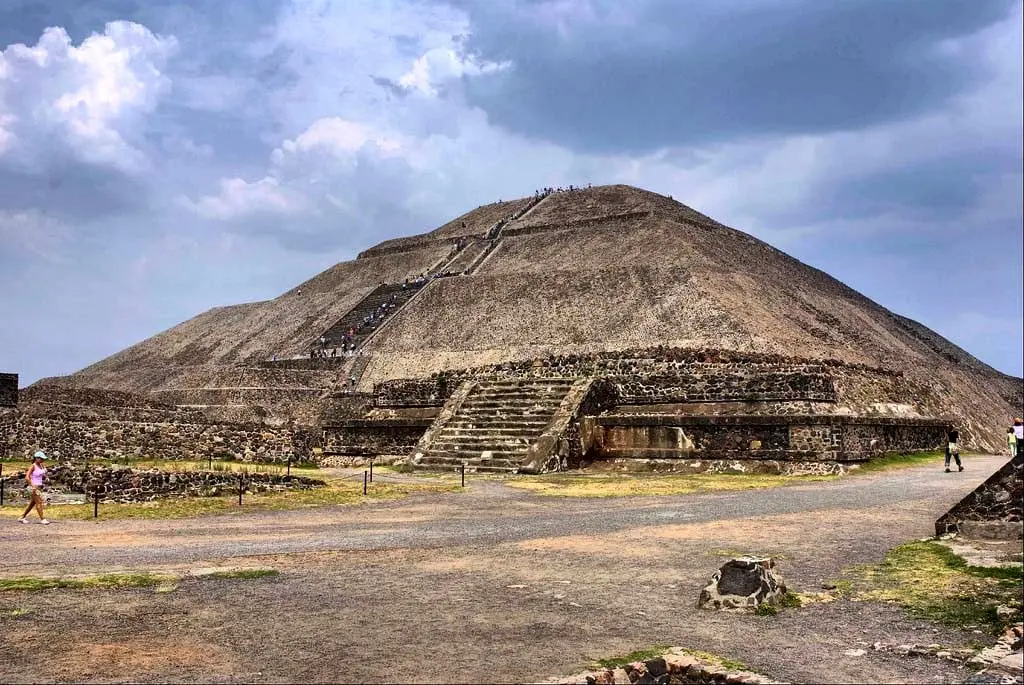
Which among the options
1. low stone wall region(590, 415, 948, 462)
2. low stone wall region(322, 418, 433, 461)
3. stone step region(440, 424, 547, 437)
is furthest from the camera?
low stone wall region(322, 418, 433, 461)

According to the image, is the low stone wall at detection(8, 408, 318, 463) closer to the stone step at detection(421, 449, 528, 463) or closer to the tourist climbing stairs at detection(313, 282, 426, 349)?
the stone step at detection(421, 449, 528, 463)

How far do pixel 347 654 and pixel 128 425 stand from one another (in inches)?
799

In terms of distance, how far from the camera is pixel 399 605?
21.7ft

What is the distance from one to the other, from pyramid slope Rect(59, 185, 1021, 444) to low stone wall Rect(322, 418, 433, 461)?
14.1 m

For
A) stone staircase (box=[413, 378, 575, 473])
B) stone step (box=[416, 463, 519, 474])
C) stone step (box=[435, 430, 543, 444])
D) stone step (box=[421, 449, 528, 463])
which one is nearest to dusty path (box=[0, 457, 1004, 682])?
stone step (box=[416, 463, 519, 474])

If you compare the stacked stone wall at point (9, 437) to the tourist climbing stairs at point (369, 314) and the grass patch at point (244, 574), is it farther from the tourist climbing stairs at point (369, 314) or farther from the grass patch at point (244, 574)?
the tourist climbing stairs at point (369, 314)

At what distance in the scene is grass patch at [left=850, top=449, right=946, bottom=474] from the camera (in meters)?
20.2

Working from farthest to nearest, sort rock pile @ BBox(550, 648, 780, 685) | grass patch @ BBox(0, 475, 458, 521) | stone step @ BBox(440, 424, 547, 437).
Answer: stone step @ BBox(440, 424, 547, 437), grass patch @ BBox(0, 475, 458, 521), rock pile @ BBox(550, 648, 780, 685)

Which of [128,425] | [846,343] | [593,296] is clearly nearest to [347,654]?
[128,425]

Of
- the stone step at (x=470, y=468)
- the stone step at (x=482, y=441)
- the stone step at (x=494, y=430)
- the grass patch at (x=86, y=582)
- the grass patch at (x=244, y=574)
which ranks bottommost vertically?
the grass patch at (x=86, y=582)

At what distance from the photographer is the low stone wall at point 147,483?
1527cm

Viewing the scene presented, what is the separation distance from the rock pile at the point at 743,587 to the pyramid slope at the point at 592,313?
71.5 feet

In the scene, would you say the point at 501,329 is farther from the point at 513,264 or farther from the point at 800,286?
the point at 800,286

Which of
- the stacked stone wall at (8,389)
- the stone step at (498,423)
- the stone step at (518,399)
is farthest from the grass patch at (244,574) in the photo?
the stacked stone wall at (8,389)
